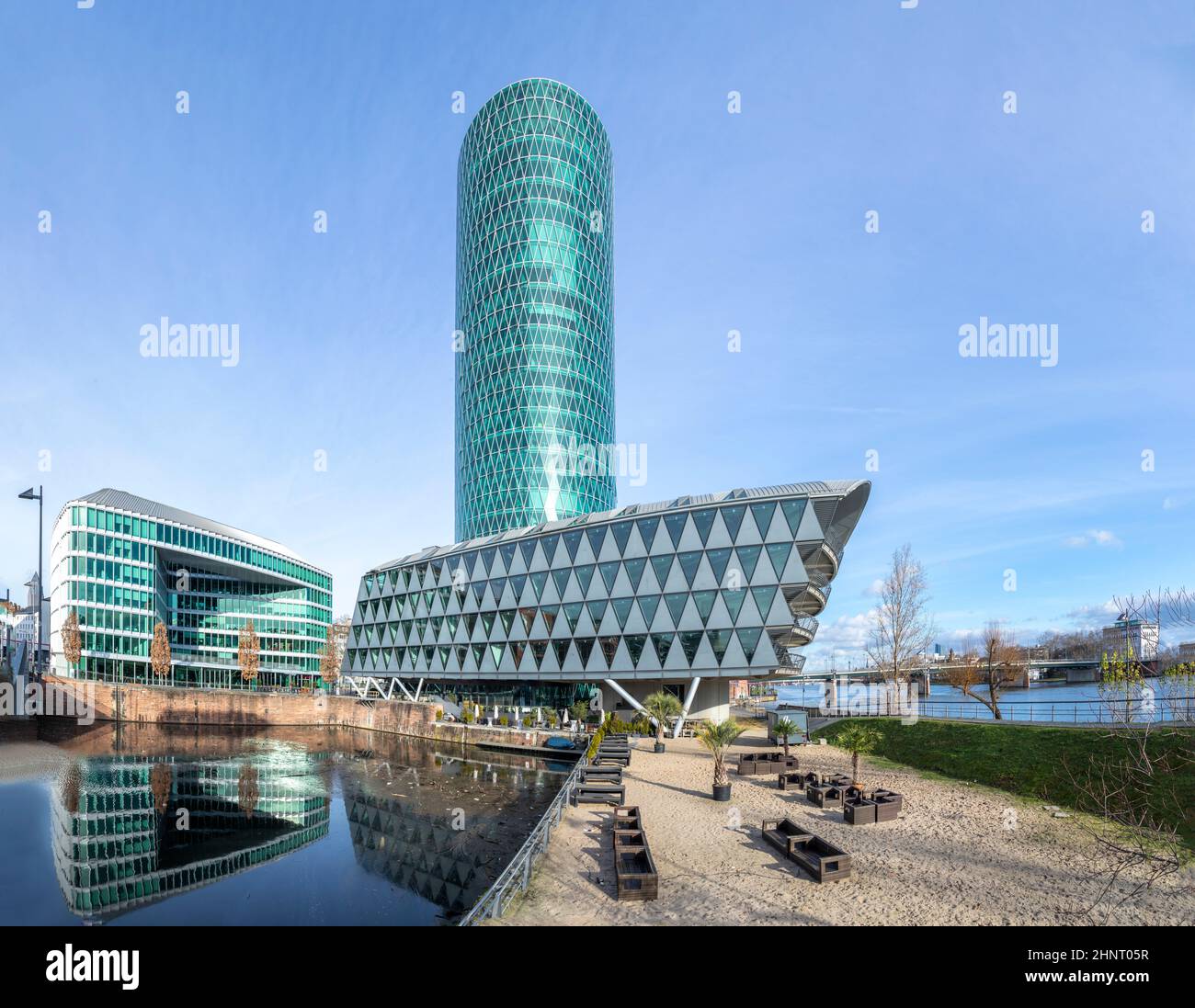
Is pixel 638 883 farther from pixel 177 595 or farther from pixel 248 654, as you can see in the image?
pixel 177 595

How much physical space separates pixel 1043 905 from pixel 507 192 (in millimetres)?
131853

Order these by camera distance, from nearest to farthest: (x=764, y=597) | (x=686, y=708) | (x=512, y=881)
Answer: (x=512, y=881), (x=764, y=597), (x=686, y=708)

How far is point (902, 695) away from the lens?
51312 millimetres

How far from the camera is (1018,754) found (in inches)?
1144

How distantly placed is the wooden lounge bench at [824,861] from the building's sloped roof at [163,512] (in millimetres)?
101116

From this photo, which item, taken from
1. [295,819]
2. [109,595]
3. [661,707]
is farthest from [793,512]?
[109,595]

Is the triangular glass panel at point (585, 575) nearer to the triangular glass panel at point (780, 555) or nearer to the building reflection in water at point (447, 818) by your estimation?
the building reflection in water at point (447, 818)

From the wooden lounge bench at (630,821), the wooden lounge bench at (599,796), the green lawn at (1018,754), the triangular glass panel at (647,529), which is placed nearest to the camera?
the wooden lounge bench at (630,821)

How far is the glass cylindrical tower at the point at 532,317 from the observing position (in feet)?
382

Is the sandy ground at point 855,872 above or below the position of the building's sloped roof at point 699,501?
below

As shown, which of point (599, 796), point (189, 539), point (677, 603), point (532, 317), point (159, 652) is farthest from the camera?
point (532, 317)

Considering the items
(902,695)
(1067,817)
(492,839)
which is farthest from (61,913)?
(902,695)

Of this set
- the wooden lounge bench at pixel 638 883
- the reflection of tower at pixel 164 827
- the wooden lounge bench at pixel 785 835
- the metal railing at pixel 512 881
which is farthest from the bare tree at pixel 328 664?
the wooden lounge bench at pixel 638 883

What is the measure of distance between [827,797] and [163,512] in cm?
10166
